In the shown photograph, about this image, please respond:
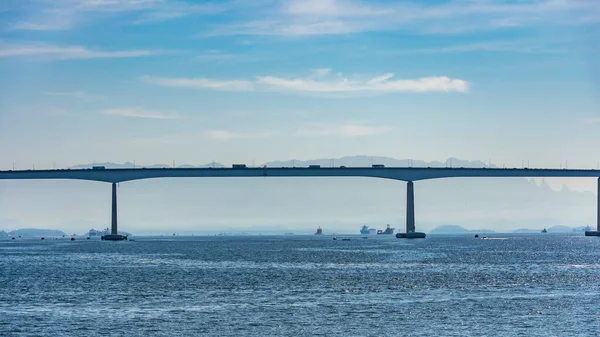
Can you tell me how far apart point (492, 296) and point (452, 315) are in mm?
13039

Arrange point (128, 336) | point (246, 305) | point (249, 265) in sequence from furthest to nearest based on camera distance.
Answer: point (249, 265) → point (246, 305) → point (128, 336)

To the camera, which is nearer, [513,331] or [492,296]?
[513,331]

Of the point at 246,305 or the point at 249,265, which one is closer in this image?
the point at 246,305

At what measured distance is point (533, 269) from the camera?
108 meters

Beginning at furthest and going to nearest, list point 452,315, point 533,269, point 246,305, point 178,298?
1. point 533,269
2. point 178,298
3. point 246,305
4. point 452,315

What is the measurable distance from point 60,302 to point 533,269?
60.4m

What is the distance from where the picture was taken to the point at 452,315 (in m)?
60.6

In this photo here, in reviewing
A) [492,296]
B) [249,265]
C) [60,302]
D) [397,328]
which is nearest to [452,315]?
[397,328]

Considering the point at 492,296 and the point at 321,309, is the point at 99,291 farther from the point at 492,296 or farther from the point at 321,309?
the point at 492,296

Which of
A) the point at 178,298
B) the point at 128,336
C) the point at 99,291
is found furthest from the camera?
the point at 99,291

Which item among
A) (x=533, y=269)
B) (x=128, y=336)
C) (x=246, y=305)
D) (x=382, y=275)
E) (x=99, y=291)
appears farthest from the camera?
(x=533, y=269)

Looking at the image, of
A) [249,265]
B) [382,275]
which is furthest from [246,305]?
[249,265]

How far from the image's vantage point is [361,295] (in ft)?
242

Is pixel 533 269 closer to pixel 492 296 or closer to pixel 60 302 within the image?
pixel 492 296
